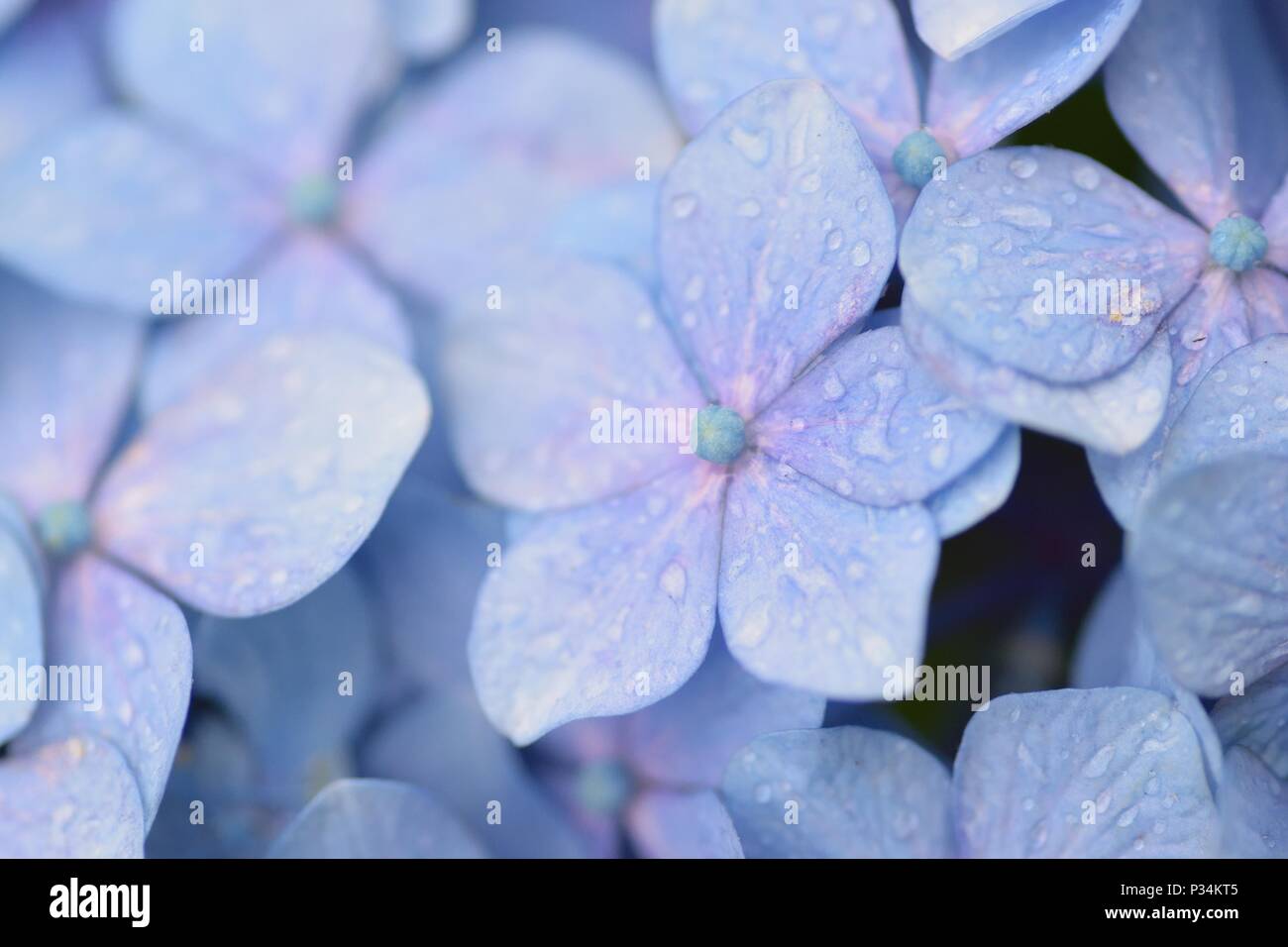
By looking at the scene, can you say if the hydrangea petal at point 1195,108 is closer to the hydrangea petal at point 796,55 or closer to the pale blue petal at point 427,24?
the hydrangea petal at point 796,55

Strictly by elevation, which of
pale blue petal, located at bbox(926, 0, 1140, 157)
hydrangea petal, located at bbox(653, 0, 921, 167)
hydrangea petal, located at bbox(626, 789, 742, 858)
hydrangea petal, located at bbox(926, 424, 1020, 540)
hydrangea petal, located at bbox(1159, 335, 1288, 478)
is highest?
hydrangea petal, located at bbox(653, 0, 921, 167)

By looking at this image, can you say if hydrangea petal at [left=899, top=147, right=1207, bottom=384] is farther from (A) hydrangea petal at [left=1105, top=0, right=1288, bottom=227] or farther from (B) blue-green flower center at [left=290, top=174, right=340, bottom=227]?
(B) blue-green flower center at [left=290, top=174, right=340, bottom=227]

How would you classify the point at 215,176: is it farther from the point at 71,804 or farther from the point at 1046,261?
the point at 1046,261

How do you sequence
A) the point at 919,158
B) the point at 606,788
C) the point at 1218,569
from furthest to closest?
the point at 606,788 → the point at 919,158 → the point at 1218,569

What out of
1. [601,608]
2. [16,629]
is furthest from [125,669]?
[601,608]

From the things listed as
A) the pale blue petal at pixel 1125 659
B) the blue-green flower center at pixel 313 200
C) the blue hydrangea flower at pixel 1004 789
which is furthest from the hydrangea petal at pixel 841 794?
the blue-green flower center at pixel 313 200

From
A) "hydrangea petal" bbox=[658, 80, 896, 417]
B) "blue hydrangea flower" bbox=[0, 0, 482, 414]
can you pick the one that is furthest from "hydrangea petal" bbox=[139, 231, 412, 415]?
"hydrangea petal" bbox=[658, 80, 896, 417]
